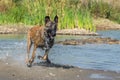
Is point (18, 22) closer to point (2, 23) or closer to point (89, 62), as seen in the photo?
point (2, 23)

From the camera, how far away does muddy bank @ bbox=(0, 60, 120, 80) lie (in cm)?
1147

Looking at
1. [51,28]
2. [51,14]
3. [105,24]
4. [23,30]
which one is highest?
[51,28]

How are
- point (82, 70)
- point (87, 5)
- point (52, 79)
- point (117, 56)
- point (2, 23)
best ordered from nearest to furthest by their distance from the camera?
point (52, 79) → point (82, 70) → point (117, 56) → point (2, 23) → point (87, 5)

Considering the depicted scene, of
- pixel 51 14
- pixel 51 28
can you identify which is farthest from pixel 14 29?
pixel 51 28

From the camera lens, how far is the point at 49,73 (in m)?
12.1

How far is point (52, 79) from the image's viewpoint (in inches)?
439

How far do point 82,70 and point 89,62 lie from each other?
112 inches

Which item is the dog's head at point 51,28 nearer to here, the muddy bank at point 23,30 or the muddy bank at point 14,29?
the muddy bank at point 23,30

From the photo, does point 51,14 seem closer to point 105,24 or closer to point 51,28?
point 105,24

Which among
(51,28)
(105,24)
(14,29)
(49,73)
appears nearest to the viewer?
(49,73)

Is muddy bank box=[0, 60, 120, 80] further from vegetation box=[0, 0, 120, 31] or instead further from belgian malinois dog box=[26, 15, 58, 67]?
vegetation box=[0, 0, 120, 31]

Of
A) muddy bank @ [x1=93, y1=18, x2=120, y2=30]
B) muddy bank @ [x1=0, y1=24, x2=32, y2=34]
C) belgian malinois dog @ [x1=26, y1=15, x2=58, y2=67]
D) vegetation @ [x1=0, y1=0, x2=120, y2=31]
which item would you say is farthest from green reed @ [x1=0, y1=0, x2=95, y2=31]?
belgian malinois dog @ [x1=26, y1=15, x2=58, y2=67]

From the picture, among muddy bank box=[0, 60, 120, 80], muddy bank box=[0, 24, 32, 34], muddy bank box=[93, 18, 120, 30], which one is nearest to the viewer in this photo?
muddy bank box=[0, 60, 120, 80]

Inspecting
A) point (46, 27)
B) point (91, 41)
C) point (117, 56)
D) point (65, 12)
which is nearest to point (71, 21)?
point (65, 12)
